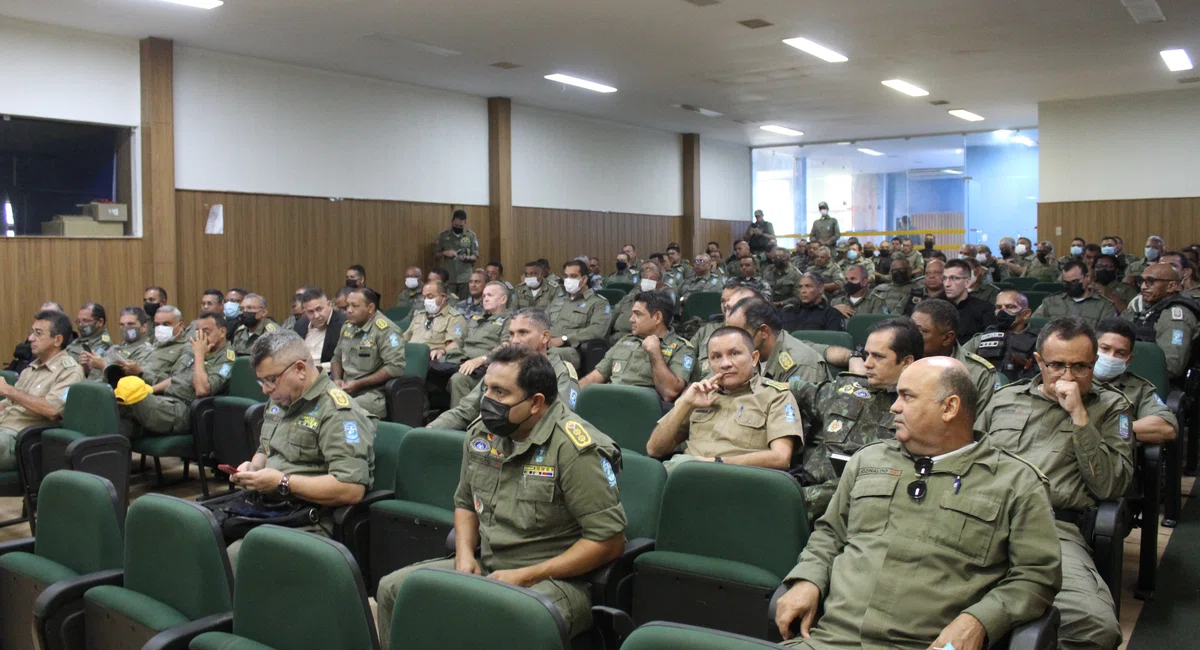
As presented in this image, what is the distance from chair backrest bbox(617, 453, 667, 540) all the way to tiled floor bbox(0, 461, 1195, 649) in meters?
1.81

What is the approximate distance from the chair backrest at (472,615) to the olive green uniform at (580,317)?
5.94m

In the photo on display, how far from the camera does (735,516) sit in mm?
2658

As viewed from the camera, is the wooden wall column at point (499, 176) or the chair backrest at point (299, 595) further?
the wooden wall column at point (499, 176)

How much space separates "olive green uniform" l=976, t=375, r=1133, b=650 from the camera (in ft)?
9.59

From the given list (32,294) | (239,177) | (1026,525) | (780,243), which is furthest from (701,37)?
(780,243)

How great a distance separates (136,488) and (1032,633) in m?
5.47

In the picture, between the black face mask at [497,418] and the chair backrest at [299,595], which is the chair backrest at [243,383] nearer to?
the black face mask at [497,418]

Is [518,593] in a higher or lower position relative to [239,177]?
lower

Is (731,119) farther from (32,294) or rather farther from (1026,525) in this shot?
(1026,525)

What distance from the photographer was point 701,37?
9.03 meters

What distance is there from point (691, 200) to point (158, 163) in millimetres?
10107

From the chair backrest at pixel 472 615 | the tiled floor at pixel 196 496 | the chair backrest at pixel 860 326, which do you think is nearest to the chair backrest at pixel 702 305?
the chair backrest at pixel 860 326

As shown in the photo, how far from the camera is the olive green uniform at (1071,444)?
115 inches

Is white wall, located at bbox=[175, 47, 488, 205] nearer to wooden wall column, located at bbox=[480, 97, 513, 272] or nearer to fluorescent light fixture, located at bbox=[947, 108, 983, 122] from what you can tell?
wooden wall column, located at bbox=[480, 97, 513, 272]
